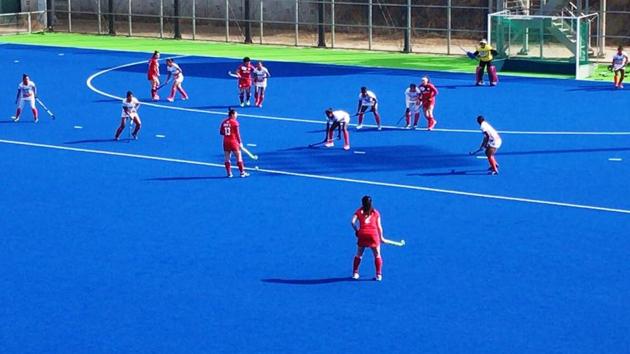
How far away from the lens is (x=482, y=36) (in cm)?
6781

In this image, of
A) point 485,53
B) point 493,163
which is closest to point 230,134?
point 493,163

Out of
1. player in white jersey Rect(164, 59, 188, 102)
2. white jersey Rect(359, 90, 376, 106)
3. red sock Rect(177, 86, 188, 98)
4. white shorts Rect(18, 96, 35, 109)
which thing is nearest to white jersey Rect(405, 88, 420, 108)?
white jersey Rect(359, 90, 376, 106)

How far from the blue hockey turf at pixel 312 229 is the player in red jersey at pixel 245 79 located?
3.02 ft

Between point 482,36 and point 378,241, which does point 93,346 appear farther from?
point 482,36

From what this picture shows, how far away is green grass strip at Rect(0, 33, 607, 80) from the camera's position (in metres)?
57.2

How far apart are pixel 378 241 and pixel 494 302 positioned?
8.27ft

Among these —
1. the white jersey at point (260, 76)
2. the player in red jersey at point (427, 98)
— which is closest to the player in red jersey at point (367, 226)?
the player in red jersey at point (427, 98)

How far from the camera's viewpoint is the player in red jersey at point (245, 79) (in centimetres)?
4534

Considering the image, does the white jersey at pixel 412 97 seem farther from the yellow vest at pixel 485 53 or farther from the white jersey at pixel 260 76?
the yellow vest at pixel 485 53

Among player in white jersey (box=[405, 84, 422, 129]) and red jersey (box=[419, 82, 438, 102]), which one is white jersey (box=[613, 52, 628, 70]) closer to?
player in white jersey (box=[405, 84, 422, 129])

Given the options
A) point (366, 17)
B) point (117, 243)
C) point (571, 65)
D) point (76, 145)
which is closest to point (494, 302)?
point (117, 243)

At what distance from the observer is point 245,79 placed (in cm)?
4572

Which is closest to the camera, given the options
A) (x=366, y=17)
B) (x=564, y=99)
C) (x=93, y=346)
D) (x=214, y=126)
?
(x=93, y=346)

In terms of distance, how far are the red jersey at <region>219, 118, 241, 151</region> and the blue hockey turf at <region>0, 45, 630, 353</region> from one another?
97 centimetres
